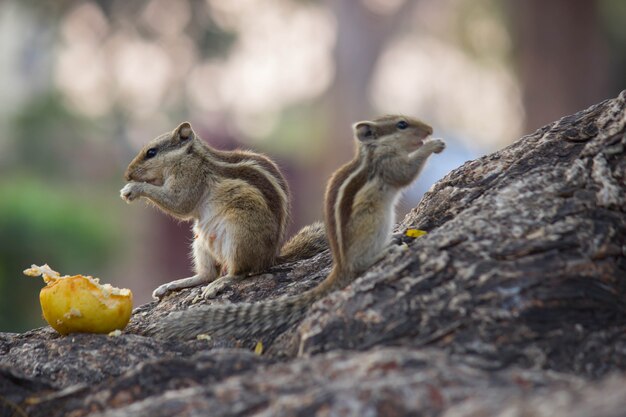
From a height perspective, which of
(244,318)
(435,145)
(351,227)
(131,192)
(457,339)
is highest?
(131,192)

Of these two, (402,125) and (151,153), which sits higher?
(151,153)

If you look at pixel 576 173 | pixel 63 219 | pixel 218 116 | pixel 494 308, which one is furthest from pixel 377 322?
pixel 218 116

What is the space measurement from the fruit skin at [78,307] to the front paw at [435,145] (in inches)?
64.0

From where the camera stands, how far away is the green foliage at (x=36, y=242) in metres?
12.9

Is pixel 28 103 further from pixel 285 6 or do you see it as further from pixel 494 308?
pixel 494 308

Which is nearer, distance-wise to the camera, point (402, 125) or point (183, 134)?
point (402, 125)

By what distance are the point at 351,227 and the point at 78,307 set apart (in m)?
1.28

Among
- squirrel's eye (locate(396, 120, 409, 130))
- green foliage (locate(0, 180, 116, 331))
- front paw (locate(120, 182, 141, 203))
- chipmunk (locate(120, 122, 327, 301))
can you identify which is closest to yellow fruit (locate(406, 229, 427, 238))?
squirrel's eye (locate(396, 120, 409, 130))

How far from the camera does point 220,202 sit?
5.49m

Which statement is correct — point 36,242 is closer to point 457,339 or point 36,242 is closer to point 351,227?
point 351,227

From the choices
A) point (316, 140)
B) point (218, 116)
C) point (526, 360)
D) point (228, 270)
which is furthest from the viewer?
point (316, 140)

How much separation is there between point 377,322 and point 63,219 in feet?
38.5

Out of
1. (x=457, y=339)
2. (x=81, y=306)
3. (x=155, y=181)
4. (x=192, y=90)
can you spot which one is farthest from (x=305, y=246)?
(x=192, y=90)

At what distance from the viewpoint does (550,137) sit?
182 inches
